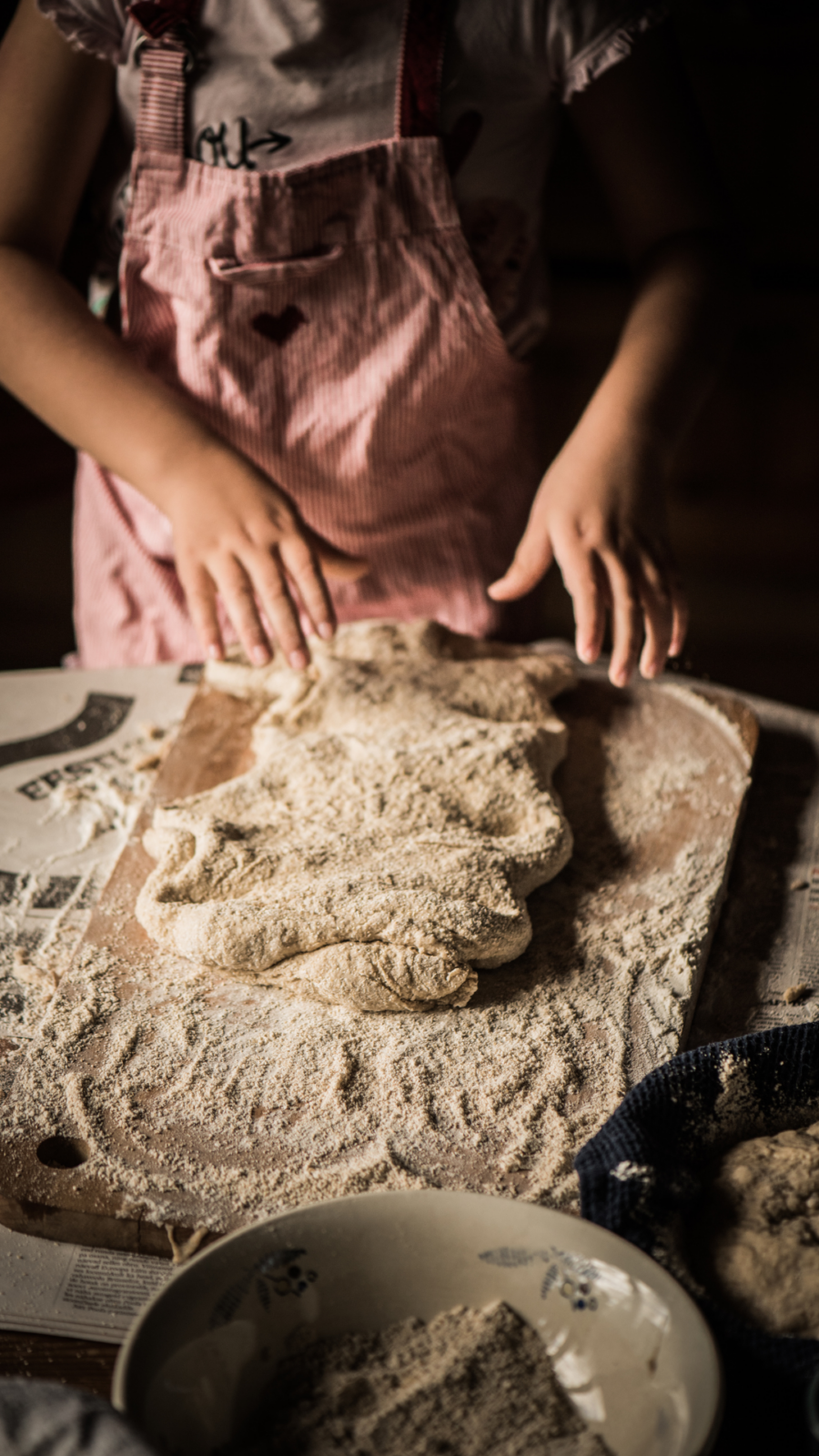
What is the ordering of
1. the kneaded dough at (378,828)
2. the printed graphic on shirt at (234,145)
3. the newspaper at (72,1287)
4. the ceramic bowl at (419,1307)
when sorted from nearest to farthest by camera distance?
the ceramic bowl at (419,1307) < the newspaper at (72,1287) < the kneaded dough at (378,828) < the printed graphic on shirt at (234,145)

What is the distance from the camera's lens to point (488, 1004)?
0.87 metres

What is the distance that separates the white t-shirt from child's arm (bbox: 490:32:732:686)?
0.06 metres

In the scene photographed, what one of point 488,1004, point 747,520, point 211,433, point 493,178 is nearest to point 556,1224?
point 488,1004

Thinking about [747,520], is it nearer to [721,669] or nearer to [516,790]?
[721,669]

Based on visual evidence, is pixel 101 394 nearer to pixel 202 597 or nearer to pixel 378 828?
pixel 202 597

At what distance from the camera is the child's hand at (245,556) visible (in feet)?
3.54

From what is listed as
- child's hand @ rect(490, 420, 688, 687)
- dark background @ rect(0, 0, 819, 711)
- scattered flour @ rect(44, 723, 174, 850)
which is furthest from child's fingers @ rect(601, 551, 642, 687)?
dark background @ rect(0, 0, 819, 711)

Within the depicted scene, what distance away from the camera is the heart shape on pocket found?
1.26 metres

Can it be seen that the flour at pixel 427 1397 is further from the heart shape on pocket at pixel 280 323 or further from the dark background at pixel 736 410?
the dark background at pixel 736 410

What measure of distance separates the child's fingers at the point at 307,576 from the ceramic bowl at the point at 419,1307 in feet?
2.04

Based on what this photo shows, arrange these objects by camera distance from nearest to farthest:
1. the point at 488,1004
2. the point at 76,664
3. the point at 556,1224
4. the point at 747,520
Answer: the point at 556,1224 < the point at 488,1004 < the point at 76,664 < the point at 747,520

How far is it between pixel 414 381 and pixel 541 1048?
82cm

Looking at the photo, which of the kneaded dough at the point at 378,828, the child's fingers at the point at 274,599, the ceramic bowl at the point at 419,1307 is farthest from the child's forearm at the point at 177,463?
the ceramic bowl at the point at 419,1307

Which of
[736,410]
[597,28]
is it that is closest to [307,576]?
[597,28]
